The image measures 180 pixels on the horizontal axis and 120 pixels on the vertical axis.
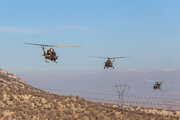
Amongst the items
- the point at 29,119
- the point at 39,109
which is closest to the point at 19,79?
the point at 39,109

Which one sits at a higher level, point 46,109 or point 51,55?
point 51,55

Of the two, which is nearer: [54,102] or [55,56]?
[55,56]

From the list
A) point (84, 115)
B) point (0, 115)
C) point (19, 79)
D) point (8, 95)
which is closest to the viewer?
point (0, 115)

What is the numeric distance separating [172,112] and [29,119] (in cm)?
4893

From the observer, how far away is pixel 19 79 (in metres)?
100

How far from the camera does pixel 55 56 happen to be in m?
52.2

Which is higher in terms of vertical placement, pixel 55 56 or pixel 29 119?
pixel 55 56

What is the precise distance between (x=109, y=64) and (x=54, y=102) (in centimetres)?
1112

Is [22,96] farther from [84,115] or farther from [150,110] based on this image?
[150,110]

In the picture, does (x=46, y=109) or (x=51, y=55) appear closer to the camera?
(x=51, y=55)

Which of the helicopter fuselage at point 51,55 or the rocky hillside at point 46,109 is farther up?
the helicopter fuselage at point 51,55

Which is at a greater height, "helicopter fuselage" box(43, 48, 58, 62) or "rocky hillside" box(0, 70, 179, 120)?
"helicopter fuselage" box(43, 48, 58, 62)

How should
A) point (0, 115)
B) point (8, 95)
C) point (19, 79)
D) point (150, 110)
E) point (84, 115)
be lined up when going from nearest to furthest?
point (0, 115) < point (84, 115) < point (8, 95) < point (150, 110) < point (19, 79)

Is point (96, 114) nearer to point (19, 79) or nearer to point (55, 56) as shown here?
point (55, 56)
